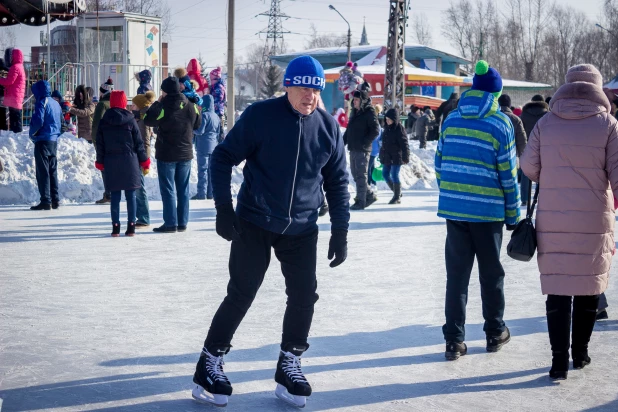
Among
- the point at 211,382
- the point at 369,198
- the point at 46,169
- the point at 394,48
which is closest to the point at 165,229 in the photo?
the point at 46,169

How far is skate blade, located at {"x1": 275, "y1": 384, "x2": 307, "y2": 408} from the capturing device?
431cm

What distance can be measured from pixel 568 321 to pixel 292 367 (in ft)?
5.20

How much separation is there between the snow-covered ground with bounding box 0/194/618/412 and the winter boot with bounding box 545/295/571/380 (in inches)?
3.3

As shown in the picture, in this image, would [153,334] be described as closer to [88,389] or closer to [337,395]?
[88,389]

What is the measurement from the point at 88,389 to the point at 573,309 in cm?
265

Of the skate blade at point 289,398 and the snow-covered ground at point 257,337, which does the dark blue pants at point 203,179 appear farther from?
the skate blade at point 289,398

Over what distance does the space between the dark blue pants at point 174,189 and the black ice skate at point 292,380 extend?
6.14m

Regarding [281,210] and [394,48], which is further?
[394,48]

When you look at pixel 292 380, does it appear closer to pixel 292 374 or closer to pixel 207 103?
pixel 292 374

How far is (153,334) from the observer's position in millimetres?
5738

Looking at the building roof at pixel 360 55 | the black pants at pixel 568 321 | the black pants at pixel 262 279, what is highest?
the building roof at pixel 360 55

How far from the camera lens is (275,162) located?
4.30m

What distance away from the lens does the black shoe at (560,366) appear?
Result: 4832 millimetres

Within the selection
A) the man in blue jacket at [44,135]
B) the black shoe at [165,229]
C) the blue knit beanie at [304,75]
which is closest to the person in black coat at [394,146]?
the black shoe at [165,229]
